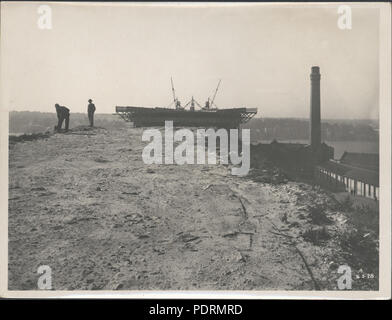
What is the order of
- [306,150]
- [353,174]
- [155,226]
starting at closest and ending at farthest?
1. [155,226]
2. [353,174]
3. [306,150]

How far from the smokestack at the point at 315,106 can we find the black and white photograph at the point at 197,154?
0.06 ft

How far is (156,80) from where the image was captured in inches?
207

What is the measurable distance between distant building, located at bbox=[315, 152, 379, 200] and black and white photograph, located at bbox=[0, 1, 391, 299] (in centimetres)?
2

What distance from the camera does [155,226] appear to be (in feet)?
15.5

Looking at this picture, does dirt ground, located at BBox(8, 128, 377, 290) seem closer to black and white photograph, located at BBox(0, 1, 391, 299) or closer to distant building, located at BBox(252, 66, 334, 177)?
black and white photograph, located at BBox(0, 1, 391, 299)

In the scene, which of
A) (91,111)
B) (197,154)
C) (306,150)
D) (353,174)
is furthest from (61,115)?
(353,174)

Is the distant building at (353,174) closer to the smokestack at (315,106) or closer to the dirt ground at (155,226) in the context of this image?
the dirt ground at (155,226)

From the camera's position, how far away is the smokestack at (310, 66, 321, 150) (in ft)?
16.6

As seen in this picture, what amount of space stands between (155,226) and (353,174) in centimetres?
324

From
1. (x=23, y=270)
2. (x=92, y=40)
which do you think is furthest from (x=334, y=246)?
(x=92, y=40)

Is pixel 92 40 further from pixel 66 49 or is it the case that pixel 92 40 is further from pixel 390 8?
pixel 390 8

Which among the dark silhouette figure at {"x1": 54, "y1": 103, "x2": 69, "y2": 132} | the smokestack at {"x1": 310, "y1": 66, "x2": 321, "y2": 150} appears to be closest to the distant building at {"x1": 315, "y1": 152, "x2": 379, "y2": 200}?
the smokestack at {"x1": 310, "y1": 66, "x2": 321, "y2": 150}

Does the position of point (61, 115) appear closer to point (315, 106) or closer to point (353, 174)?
point (315, 106)
